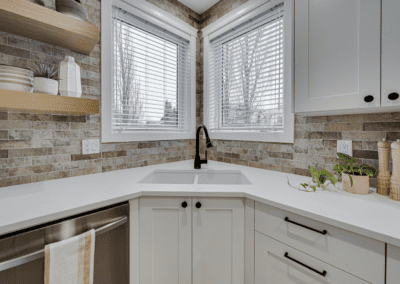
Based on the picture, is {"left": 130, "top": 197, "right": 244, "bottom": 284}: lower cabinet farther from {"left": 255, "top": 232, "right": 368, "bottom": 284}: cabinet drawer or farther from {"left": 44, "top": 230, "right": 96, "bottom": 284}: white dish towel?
{"left": 44, "top": 230, "right": 96, "bottom": 284}: white dish towel

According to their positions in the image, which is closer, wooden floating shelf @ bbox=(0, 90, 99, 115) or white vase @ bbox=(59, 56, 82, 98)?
wooden floating shelf @ bbox=(0, 90, 99, 115)

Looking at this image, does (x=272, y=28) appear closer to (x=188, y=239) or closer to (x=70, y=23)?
(x=70, y=23)

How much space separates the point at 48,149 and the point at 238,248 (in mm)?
1431

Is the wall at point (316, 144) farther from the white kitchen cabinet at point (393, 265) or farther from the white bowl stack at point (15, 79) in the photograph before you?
the white bowl stack at point (15, 79)

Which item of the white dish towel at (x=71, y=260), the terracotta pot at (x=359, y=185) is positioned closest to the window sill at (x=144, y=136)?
the white dish towel at (x=71, y=260)

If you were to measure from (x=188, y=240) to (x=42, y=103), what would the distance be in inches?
45.0

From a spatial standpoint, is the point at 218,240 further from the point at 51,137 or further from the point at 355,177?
the point at 51,137

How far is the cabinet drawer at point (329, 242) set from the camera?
70cm

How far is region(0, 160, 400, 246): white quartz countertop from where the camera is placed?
74 cm

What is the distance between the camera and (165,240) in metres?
1.17

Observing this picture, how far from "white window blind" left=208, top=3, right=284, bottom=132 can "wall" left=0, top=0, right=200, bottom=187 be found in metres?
1.06

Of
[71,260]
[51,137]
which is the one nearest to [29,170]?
[51,137]

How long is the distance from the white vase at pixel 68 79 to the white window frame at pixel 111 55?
35 cm

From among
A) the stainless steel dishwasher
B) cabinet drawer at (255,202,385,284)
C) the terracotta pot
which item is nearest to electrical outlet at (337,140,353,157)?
the terracotta pot
